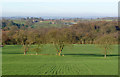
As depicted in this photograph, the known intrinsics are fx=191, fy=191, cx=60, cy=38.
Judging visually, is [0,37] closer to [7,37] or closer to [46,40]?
[7,37]

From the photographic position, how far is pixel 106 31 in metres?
102

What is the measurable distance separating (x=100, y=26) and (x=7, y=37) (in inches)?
2429

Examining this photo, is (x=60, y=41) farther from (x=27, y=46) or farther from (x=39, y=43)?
(x=27, y=46)

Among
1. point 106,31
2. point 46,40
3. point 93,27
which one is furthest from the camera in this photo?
point 93,27

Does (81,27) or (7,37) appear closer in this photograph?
(7,37)

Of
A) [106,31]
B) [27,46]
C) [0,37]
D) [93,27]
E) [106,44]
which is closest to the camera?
[106,44]

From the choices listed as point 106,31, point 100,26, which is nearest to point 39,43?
point 106,31

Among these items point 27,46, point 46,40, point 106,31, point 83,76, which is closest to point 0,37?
point 27,46

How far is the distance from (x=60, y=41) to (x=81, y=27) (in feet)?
247

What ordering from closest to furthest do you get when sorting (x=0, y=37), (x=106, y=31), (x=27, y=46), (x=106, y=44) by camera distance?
(x=106, y=44)
(x=27, y=46)
(x=0, y=37)
(x=106, y=31)

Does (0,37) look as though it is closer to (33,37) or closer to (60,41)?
(33,37)

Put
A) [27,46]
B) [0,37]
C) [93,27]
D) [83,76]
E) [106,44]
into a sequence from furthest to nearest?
[93,27]
[0,37]
[27,46]
[106,44]
[83,76]

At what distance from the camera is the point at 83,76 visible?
1648 cm

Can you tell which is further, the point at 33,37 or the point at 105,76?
the point at 33,37
